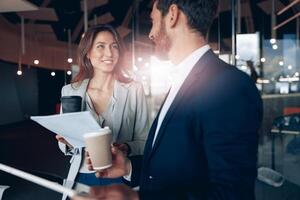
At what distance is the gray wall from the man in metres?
12.7

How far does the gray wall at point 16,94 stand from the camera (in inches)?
512

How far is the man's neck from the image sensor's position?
3.47 ft

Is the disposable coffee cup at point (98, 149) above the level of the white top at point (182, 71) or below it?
below

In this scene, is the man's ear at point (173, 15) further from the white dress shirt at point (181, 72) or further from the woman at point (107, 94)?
the woman at point (107, 94)

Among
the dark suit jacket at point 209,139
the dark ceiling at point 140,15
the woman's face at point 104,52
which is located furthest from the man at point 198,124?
the dark ceiling at point 140,15

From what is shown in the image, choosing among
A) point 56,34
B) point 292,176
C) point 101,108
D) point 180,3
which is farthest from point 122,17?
point 180,3

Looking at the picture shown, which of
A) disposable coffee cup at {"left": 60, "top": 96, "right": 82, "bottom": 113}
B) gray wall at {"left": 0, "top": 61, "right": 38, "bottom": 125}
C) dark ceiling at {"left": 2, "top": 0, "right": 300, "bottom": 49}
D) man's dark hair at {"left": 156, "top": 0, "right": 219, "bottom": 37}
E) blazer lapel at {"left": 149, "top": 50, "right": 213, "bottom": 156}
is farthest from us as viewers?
gray wall at {"left": 0, "top": 61, "right": 38, "bottom": 125}

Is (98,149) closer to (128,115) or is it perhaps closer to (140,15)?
(128,115)

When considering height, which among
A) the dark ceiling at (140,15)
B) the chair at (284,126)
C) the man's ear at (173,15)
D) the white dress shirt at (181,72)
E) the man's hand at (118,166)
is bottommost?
the chair at (284,126)

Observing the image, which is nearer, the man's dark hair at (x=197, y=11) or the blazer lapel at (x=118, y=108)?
the man's dark hair at (x=197, y=11)

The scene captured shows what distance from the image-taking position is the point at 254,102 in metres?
0.85

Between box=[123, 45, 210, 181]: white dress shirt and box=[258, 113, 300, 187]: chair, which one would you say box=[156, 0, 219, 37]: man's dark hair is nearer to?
box=[123, 45, 210, 181]: white dress shirt

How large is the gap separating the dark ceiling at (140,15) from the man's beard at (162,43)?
3335mm

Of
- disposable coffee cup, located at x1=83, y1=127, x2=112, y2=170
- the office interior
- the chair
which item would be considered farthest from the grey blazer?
the chair
